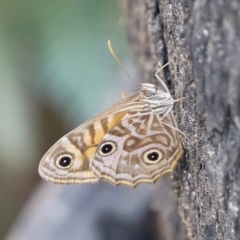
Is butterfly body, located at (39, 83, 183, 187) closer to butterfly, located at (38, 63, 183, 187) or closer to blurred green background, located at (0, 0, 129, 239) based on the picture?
butterfly, located at (38, 63, 183, 187)

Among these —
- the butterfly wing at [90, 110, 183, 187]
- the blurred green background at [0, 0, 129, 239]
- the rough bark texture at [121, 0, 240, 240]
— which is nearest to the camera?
the rough bark texture at [121, 0, 240, 240]

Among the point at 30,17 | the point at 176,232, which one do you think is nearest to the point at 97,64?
the point at 30,17

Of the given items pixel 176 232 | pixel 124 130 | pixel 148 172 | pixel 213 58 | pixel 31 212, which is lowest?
pixel 176 232

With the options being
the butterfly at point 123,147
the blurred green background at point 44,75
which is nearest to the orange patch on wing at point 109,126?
the butterfly at point 123,147

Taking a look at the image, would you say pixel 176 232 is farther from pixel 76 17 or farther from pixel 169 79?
pixel 76 17

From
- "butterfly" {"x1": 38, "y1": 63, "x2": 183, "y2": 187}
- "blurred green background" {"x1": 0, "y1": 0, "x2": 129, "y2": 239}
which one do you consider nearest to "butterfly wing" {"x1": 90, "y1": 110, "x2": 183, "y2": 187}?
"butterfly" {"x1": 38, "y1": 63, "x2": 183, "y2": 187}

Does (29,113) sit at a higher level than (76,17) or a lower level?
lower

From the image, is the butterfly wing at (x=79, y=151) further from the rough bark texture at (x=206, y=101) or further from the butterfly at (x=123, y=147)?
the rough bark texture at (x=206, y=101)
